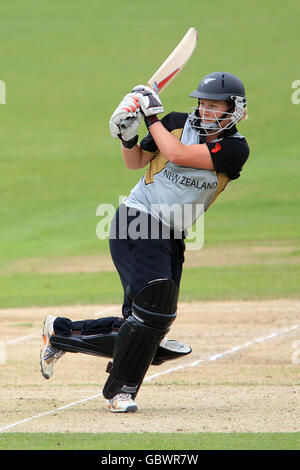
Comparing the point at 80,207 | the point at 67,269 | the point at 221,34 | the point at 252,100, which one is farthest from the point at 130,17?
the point at 67,269

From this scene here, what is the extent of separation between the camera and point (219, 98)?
5.54 m

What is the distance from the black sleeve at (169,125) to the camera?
566 centimetres

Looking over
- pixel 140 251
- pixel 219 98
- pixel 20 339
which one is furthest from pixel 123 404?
pixel 20 339

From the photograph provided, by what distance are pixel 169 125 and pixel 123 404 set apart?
1763 mm

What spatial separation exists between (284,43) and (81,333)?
32.3m

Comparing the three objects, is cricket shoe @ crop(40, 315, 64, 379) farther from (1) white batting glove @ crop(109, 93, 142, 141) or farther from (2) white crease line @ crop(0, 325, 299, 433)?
(1) white batting glove @ crop(109, 93, 142, 141)

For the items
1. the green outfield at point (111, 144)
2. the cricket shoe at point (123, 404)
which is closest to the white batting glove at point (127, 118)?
the cricket shoe at point (123, 404)

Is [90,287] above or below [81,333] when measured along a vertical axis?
below

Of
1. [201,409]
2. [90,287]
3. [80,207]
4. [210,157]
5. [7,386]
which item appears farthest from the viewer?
[80,207]

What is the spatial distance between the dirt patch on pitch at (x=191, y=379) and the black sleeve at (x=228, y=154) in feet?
5.00

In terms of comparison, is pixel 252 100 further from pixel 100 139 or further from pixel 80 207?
pixel 80 207

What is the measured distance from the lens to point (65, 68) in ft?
114

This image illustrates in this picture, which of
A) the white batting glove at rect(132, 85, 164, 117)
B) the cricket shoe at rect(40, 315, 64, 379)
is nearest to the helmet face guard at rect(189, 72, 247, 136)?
the white batting glove at rect(132, 85, 164, 117)

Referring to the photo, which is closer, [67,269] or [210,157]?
[210,157]
